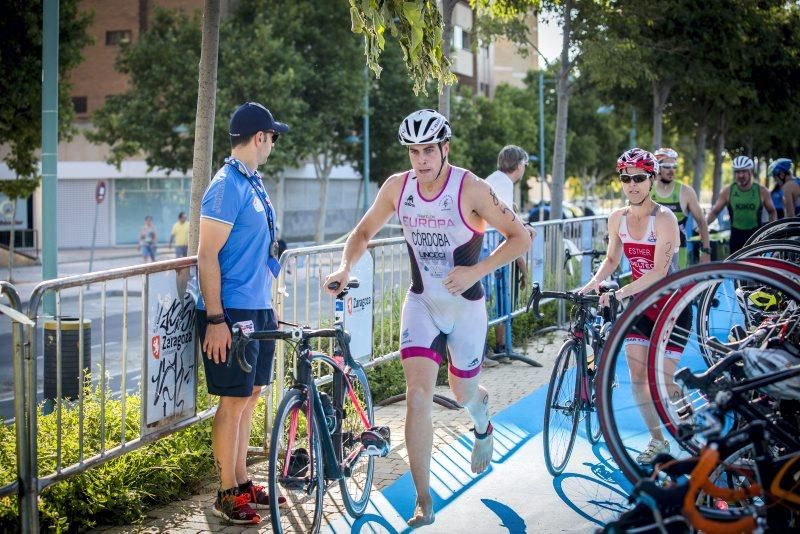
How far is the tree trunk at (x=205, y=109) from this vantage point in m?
7.86

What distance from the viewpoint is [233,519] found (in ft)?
18.5

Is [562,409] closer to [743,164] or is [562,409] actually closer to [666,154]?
[666,154]

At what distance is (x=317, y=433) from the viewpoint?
17.3 ft

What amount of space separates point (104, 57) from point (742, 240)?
42533mm

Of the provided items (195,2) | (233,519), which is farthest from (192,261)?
(195,2)

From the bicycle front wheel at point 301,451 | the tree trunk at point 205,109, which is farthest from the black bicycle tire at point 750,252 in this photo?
the tree trunk at point 205,109

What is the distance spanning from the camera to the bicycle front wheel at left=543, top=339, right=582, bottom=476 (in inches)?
259

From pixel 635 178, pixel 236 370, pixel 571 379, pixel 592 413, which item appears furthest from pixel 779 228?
pixel 236 370

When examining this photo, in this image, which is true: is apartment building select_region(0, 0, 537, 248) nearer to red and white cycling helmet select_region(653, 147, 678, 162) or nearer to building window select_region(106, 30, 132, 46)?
building window select_region(106, 30, 132, 46)

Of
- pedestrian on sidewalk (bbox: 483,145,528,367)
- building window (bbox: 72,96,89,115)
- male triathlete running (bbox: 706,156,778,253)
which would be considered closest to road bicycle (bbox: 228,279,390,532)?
pedestrian on sidewalk (bbox: 483,145,528,367)

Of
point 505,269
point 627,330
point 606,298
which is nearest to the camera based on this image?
point 627,330

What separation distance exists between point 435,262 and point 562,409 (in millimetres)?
1651

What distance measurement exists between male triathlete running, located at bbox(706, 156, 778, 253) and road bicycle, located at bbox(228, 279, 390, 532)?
29.2 feet

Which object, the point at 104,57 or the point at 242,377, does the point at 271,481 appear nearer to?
the point at 242,377
